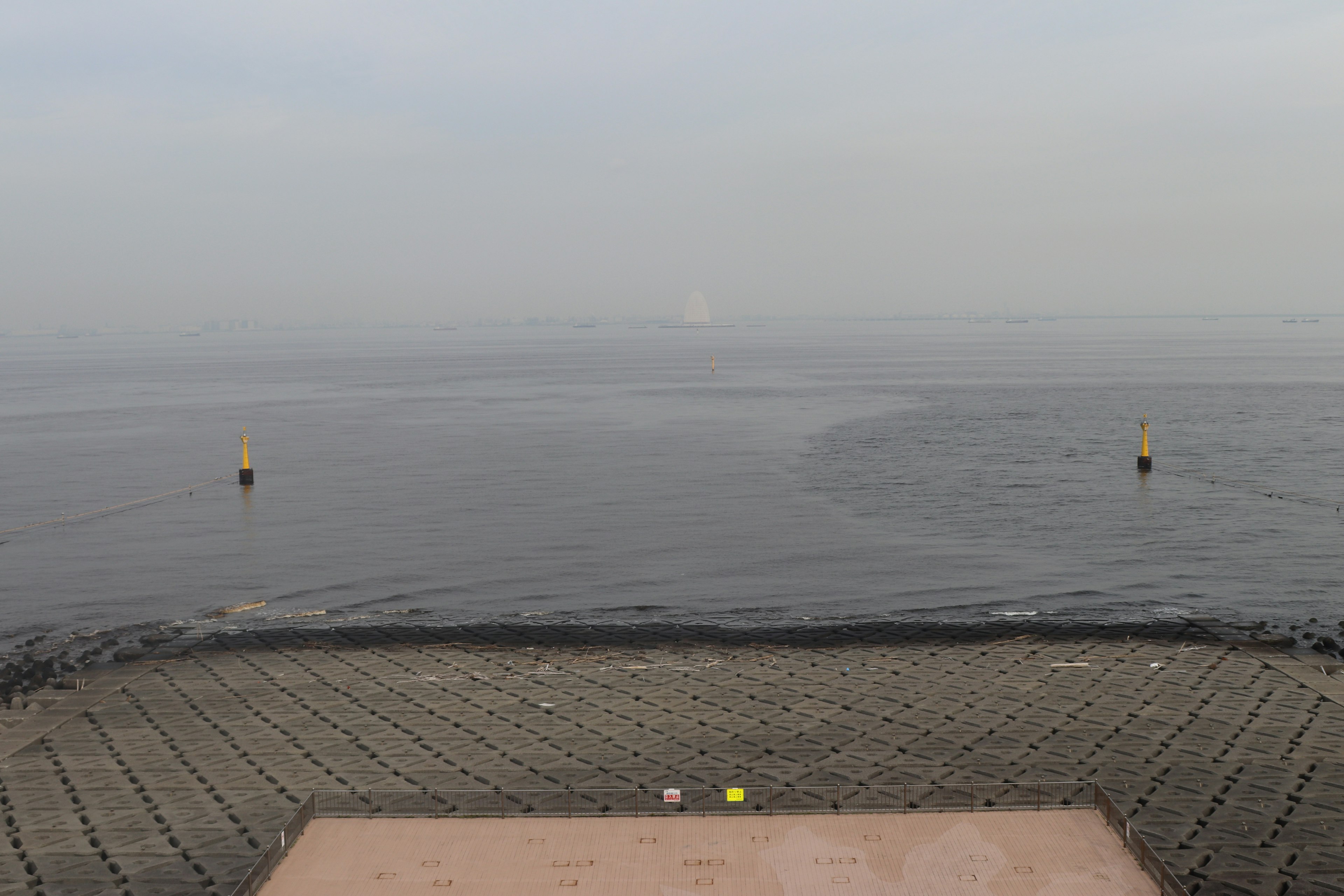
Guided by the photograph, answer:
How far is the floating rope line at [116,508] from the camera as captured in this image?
5550 cm

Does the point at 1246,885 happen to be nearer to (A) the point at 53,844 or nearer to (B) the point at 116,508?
(A) the point at 53,844

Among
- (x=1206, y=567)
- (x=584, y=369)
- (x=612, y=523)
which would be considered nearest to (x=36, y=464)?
(x=612, y=523)

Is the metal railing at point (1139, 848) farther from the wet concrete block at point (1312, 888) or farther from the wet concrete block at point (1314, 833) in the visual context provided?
the wet concrete block at point (1314, 833)

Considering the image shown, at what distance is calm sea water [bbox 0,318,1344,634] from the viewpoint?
41.3 meters

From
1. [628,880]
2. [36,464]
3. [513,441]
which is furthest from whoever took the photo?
[513,441]

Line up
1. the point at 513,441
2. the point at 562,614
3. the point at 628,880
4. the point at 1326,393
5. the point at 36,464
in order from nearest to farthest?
1. the point at 628,880
2. the point at 562,614
3. the point at 36,464
4. the point at 513,441
5. the point at 1326,393

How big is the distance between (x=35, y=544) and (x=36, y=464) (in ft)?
101

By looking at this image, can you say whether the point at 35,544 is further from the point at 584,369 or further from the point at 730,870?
the point at 584,369

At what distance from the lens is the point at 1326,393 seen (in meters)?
126

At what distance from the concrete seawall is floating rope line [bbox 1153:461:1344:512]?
30527 millimetres

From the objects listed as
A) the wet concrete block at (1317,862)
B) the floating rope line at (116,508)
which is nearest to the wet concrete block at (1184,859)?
the wet concrete block at (1317,862)

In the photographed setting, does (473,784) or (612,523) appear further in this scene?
(612,523)

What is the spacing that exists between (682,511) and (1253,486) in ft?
114

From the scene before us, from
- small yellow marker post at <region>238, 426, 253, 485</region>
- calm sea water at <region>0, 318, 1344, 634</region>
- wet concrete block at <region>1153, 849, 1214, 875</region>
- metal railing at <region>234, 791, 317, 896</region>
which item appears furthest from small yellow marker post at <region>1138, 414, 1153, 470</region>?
metal railing at <region>234, 791, 317, 896</region>
